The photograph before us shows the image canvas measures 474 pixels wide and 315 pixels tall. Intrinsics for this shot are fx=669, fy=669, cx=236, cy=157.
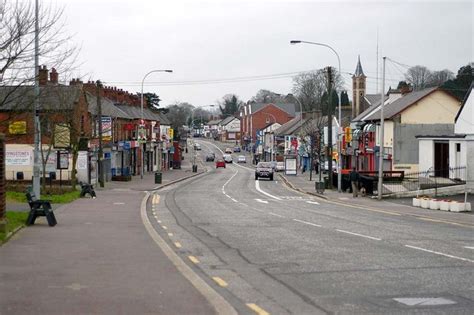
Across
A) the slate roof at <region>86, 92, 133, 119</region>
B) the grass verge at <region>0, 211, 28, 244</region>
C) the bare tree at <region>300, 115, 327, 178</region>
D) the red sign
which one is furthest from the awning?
the grass verge at <region>0, 211, 28, 244</region>

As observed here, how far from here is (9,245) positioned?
15.6m

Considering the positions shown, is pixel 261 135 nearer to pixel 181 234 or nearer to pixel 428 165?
pixel 428 165

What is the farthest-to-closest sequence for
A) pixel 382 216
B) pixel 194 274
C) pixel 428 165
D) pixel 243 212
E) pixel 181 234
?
pixel 428 165 → pixel 243 212 → pixel 382 216 → pixel 181 234 → pixel 194 274

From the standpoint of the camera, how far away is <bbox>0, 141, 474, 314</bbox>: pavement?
364 inches

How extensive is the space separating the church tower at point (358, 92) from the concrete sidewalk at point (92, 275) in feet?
201

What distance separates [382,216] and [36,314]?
20059 mm

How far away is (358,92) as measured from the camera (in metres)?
84.4

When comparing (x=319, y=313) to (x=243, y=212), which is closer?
(x=319, y=313)

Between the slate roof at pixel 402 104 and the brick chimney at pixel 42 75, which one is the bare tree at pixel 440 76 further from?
the brick chimney at pixel 42 75

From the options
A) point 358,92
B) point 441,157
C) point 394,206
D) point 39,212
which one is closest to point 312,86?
point 358,92

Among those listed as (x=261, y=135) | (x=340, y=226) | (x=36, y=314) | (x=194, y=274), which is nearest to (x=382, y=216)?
(x=340, y=226)

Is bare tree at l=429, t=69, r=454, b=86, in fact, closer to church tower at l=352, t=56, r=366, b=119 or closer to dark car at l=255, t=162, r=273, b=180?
church tower at l=352, t=56, r=366, b=119

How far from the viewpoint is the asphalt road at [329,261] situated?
979 centimetres

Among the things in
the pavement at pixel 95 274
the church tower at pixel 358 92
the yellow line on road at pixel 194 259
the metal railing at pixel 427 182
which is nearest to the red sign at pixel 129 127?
the church tower at pixel 358 92
